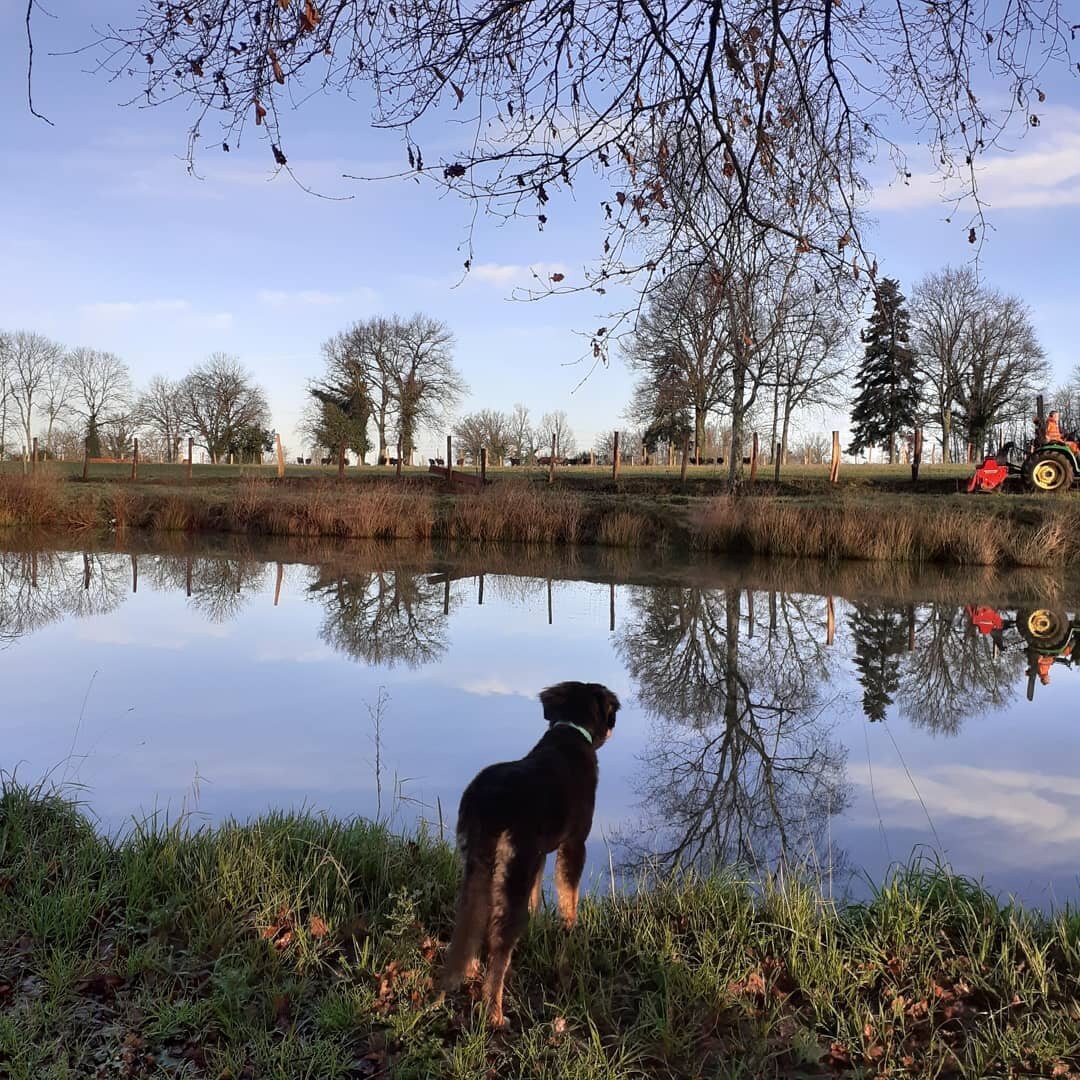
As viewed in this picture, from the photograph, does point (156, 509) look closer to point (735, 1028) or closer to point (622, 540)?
point (622, 540)

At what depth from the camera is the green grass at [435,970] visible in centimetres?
299

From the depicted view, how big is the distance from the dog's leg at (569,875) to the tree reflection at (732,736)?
5.44 ft

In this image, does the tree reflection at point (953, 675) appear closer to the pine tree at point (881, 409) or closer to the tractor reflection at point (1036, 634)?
the tractor reflection at point (1036, 634)

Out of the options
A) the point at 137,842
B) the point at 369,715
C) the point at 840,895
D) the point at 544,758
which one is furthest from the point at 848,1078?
the point at 369,715

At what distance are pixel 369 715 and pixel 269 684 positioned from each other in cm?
217

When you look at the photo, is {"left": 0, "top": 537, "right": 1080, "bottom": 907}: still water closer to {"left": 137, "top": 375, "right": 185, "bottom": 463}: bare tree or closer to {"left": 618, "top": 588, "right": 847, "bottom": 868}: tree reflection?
{"left": 618, "top": 588, "right": 847, "bottom": 868}: tree reflection

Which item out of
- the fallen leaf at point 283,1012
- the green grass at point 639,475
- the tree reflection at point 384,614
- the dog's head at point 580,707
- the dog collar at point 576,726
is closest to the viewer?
the fallen leaf at point 283,1012

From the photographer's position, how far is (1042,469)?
27359mm

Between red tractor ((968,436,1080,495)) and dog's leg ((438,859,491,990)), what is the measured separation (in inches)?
1127

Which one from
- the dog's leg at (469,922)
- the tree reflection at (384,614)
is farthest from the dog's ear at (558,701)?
the tree reflection at (384,614)

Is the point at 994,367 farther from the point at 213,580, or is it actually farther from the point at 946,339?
the point at 213,580

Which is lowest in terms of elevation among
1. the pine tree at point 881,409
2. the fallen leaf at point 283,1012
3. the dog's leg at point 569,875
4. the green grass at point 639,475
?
the fallen leaf at point 283,1012

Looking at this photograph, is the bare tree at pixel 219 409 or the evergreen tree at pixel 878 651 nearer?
the evergreen tree at pixel 878 651

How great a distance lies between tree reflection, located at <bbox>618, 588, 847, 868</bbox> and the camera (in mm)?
5992
